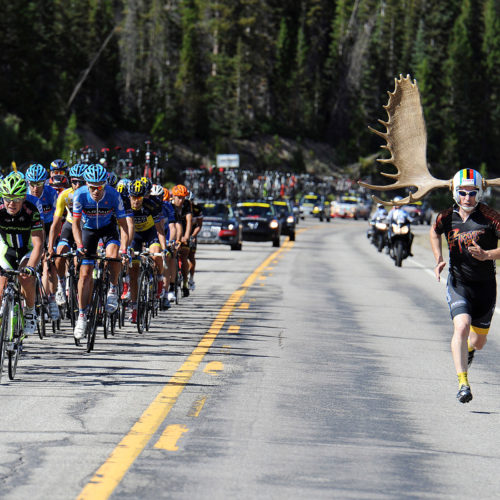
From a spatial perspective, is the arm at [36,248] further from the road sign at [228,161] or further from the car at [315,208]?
the road sign at [228,161]

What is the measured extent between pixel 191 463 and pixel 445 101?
155 m

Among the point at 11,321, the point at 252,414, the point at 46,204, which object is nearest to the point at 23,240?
the point at 11,321

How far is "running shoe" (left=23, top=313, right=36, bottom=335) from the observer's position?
10.7m

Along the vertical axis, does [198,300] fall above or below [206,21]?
below

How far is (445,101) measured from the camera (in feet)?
521

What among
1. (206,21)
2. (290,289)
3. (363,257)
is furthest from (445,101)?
(290,289)

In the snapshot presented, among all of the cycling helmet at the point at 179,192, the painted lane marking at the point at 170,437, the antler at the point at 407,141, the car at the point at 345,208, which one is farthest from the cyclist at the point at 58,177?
the car at the point at 345,208

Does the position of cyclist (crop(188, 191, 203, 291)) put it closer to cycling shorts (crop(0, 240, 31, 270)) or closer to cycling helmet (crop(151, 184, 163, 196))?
cycling helmet (crop(151, 184, 163, 196))

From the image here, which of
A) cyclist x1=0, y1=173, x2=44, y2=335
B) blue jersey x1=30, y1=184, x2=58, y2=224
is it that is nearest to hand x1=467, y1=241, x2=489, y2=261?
cyclist x1=0, y1=173, x2=44, y2=335

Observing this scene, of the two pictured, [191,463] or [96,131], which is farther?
[96,131]

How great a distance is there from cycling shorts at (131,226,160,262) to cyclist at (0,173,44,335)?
499cm

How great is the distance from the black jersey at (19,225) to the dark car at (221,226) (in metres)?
28.3

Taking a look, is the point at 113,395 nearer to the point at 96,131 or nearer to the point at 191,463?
the point at 191,463

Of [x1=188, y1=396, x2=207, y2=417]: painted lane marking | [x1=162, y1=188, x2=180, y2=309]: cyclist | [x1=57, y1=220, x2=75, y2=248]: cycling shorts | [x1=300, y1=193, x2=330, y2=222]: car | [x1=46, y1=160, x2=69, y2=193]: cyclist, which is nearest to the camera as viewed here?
[x1=188, y1=396, x2=207, y2=417]: painted lane marking
